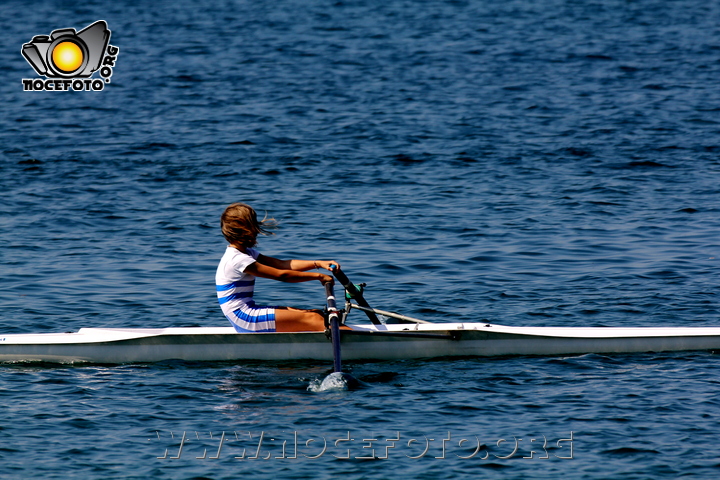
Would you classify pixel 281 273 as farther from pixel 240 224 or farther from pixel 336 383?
pixel 336 383

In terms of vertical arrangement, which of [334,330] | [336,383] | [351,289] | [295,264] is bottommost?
[336,383]

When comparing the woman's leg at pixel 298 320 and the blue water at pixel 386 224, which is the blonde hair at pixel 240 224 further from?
the blue water at pixel 386 224

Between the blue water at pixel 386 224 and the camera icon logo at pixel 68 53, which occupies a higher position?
the camera icon logo at pixel 68 53

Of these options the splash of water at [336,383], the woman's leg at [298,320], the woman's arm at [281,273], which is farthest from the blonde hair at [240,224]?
the splash of water at [336,383]

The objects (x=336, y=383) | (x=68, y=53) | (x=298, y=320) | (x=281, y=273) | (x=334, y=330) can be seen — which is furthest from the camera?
(x=68, y=53)

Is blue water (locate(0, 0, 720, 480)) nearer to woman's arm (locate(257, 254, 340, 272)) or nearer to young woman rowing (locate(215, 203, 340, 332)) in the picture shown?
young woman rowing (locate(215, 203, 340, 332))

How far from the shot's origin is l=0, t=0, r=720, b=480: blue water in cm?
779

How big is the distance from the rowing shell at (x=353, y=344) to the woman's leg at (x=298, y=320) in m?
0.09

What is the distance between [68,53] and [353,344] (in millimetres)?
17829

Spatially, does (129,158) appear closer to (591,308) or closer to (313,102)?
(313,102)

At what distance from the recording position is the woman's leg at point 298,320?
9453 millimetres

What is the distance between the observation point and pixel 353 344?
9570 mm

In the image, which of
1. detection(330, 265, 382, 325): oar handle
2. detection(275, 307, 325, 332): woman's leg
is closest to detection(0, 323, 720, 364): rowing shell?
detection(275, 307, 325, 332): woman's leg

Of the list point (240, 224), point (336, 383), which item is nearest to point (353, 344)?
point (336, 383)
